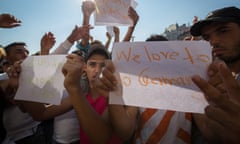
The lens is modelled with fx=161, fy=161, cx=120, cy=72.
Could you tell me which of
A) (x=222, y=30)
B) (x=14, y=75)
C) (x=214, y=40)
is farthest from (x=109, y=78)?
(x=222, y=30)

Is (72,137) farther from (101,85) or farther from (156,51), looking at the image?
(156,51)

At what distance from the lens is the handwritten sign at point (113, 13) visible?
1.65m

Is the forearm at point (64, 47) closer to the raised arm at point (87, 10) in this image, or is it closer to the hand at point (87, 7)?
the raised arm at point (87, 10)

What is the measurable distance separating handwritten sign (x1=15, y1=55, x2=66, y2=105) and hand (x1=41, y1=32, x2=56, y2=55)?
1.43ft

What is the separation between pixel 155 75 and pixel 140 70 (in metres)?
0.08

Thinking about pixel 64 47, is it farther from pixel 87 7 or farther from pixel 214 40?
pixel 214 40

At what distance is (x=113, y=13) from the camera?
5.42 feet

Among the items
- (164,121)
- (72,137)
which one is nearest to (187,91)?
(164,121)

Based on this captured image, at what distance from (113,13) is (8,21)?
3.49ft

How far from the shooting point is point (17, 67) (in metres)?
1.19

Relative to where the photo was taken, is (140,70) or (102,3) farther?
(102,3)

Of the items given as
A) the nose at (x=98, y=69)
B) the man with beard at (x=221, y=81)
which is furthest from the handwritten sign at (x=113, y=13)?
the man with beard at (x=221, y=81)

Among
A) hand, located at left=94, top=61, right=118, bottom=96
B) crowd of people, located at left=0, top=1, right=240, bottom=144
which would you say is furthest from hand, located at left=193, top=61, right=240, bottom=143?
hand, located at left=94, top=61, right=118, bottom=96

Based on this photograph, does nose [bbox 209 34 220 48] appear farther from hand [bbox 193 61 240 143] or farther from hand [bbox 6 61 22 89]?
hand [bbox 6 61 22 89]
